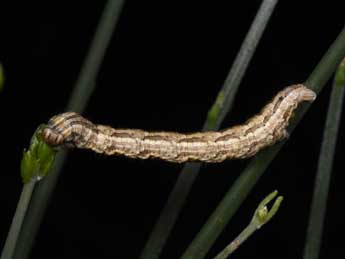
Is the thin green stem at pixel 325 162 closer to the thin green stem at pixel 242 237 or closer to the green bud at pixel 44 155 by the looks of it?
the thin green stem at pixel 242 237

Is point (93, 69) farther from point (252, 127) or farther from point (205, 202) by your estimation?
point (205, 202)

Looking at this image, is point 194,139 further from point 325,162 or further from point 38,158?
point 38,158

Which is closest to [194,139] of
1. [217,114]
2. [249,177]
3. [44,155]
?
[217,114]

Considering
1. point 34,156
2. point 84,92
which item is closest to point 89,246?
point 84,92

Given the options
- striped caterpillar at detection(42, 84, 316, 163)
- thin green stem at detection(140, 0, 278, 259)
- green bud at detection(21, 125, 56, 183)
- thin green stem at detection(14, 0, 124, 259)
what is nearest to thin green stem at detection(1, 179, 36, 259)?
green bud at detection(21, 125, 56, 183)

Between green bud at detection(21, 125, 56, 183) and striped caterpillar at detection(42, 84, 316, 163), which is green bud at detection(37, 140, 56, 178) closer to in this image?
green bud at detection(21, 125, 56, 183)

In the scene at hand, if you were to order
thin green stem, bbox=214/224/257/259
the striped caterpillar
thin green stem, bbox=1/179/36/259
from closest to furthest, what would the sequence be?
thin green stem, bbox=1/179/36/259, thin green stem, bbox=214/224/257/259, the striped caterpillar
